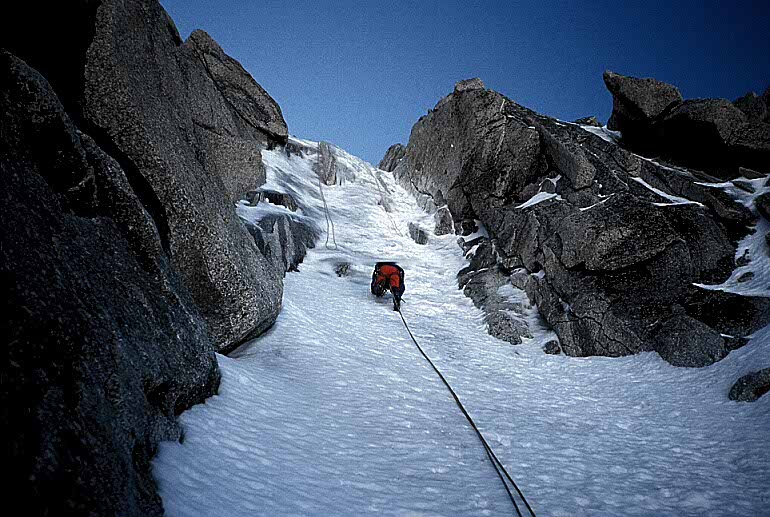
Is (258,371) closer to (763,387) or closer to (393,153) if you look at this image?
(763,387)

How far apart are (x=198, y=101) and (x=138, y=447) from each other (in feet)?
41.4

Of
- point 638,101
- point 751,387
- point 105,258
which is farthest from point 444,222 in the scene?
point 105,258

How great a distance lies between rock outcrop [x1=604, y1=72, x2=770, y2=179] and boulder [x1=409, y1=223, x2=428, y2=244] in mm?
15736

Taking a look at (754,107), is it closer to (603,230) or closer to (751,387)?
(603,230)

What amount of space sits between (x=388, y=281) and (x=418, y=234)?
13421mm

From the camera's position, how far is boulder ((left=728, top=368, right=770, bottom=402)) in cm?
907

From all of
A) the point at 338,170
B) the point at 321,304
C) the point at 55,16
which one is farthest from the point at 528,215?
the point at 338,170

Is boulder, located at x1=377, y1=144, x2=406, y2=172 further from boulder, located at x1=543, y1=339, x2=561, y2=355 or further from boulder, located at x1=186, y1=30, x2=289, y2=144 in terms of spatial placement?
boulder, located at x1=543, y1=339, x2=561, y2=355

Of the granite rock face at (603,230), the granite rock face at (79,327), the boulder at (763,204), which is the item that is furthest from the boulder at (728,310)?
the granite rock face at (79,327)

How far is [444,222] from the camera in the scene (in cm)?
3078

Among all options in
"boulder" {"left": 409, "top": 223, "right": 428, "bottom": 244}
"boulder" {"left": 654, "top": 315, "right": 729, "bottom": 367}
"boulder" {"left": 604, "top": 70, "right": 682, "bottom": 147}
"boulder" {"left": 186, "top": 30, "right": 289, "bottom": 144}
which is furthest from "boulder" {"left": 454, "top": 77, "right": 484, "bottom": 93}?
"boulder" {"left": 654, "top": 315, "right": 729, "bottom": 367}

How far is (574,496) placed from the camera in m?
5.93

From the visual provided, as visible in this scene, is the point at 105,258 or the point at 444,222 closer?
the point at 105,258

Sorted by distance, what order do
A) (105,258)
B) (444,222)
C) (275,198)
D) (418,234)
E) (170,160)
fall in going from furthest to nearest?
(418,234)
(444,222)
(275,198)
(170,160)
(105,258)
